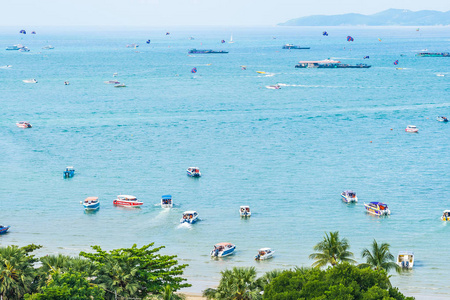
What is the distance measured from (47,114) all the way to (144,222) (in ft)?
268

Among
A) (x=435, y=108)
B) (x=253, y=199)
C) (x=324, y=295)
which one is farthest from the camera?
(x=435, y=108)

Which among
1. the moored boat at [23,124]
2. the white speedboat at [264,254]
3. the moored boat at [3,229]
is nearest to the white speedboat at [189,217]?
the white speedboat at [264,254]

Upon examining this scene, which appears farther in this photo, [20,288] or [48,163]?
[48,163]

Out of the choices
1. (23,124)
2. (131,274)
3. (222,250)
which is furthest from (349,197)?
A: (23,124)

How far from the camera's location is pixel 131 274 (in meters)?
43.8

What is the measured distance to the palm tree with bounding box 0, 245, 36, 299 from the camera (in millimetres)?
42656

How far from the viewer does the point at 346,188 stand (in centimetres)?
8894

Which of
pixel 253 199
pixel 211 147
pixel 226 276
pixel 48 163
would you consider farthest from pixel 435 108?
pixel 226 276

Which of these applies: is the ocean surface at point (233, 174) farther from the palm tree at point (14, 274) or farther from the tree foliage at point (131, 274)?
the palm tree at point (14, 274)

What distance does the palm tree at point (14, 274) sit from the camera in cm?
4266

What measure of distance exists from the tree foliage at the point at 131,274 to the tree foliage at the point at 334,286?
27.7 feet

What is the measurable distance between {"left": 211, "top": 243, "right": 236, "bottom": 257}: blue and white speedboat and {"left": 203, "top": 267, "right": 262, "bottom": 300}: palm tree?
22093 millimetres

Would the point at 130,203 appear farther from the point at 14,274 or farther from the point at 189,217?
the point at 14,274

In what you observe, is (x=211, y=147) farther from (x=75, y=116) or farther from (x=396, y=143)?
(x=75, y=116)
